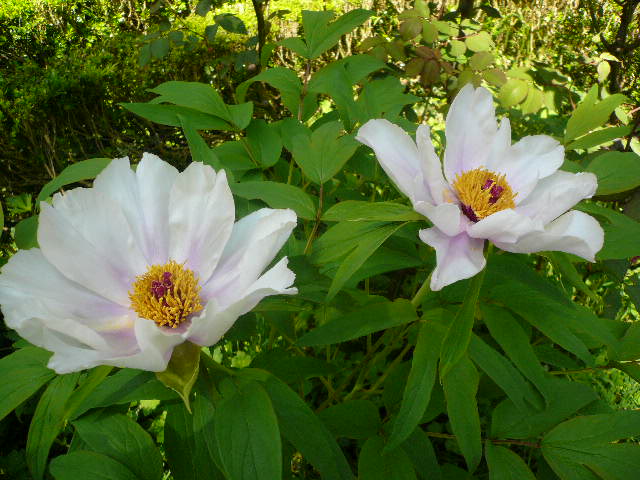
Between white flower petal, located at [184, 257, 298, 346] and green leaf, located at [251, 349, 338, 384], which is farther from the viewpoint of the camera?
green leaf, located at [251, 349, 338, 384]

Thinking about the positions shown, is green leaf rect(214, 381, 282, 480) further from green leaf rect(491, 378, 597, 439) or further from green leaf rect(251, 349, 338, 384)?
green leaf rect(491, 378, 597, 439)

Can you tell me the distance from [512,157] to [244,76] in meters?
2.66

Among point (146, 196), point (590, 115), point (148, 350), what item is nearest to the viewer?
point (148, 350)

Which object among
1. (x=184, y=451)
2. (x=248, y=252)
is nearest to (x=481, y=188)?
(x=248, y=252)

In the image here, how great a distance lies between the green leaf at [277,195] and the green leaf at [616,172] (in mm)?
499

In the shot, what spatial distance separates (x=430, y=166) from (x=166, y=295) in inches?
15.0

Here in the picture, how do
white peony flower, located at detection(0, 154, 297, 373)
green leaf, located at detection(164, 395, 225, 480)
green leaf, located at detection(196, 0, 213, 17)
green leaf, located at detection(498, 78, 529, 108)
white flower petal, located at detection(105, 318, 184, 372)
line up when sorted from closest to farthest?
white flower petal, located at detection(105, 318, 184, 372) → white peony flower, located at detection(0, 154, 297, 373) → green leaf, located at detection(164, 395, 225, 480) → green leaf, located at detection(498, 78, 529, 108) → green leaf, located at detection(196, 0, 213, 17)

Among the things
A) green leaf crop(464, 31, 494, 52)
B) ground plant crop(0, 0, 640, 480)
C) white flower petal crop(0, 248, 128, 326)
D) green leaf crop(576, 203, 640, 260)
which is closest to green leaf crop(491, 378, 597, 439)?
ground plant crop(0, 0, 640, 480)

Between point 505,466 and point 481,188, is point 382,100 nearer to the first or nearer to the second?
point 481,188

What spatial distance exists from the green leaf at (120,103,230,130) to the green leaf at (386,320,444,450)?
0.58 m

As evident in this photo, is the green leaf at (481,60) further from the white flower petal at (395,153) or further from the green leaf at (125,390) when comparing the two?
the green leaf at (125,390)

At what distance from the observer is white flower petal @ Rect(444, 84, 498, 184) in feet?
2.93

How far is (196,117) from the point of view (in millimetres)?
1143

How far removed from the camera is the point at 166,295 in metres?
0.77
